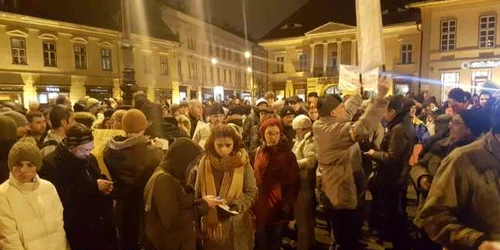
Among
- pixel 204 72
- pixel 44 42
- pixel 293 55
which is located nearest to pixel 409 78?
pixel 293 55

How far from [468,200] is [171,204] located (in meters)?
2.12

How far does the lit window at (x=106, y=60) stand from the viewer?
31.8 m

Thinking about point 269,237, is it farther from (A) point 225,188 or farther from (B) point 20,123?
(B) point 20,123

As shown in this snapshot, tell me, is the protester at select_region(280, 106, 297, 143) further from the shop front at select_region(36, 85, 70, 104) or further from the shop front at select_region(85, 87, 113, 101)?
the shop front at select_region(85, 87, 113, 101)

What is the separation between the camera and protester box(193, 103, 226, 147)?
6.33 meters

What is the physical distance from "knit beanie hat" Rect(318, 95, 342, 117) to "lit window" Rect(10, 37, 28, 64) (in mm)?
26604

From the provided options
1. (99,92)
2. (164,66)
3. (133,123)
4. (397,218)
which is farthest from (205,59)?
(133,123)

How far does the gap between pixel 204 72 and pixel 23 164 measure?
45.1m

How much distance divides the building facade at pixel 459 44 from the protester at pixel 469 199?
1143 inches

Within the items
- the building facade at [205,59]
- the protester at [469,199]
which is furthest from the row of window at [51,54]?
the protester at [469,199]

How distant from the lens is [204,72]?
157 ft

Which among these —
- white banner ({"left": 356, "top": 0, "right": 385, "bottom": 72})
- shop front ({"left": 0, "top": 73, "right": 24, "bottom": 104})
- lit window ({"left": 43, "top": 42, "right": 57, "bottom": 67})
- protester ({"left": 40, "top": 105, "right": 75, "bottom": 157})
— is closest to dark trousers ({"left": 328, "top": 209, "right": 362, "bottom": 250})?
white banner ({"left": 356, "top": 0, "right": 385, "bottom": 72})

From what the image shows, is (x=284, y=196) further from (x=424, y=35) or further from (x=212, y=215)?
(x=424, y=35)

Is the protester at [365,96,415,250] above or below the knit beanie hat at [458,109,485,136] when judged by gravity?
below
